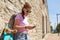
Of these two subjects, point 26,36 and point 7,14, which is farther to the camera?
point 7,14

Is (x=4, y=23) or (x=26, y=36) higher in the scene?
(x=4, y=23)

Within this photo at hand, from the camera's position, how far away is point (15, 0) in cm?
350

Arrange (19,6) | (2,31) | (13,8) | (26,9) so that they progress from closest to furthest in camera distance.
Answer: (26,9), (2,31), (13,8), (19,6)

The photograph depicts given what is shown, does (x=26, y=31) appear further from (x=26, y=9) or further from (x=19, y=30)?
(x=26, y=9)

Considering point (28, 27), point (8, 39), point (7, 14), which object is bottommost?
point (8, 39)

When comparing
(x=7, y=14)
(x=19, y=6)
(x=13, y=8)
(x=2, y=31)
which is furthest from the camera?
(x=19, y=6)

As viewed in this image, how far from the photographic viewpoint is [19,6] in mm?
3746

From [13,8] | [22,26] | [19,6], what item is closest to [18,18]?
[22,26]

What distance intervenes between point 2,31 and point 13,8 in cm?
68

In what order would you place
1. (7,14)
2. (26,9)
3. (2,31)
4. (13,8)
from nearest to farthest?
(26,9)
(2,31)
(7,14)
(13,8)

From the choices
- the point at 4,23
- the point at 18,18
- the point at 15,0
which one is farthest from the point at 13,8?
the point at 18,18

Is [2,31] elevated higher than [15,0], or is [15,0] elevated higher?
[15,0]

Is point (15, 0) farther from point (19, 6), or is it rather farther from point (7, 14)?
point (7, 14)

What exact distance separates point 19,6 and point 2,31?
1.02 meters
